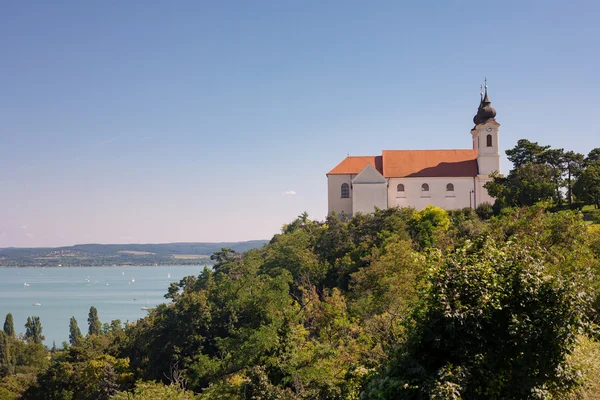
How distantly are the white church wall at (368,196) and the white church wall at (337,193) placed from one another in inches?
65.2

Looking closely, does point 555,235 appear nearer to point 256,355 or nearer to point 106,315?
point 256,355

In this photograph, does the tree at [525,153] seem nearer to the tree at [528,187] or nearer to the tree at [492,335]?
the tree at [528,187]

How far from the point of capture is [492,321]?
8.29 meters

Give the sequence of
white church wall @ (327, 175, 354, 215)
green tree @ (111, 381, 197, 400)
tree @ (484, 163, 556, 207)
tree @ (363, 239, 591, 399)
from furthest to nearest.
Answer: white church wall @ (327, 175, 354, 215)
tree @ (484, 163, 556, 207)
green tree @ (111, 381, 197, 400)
tree @ (363, 239, 591, 399)

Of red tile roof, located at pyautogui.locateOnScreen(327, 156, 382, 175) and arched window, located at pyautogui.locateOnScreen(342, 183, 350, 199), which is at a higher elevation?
red tile roof, located at pyautogui.locateOnScreen(327, 156, 382, 175)

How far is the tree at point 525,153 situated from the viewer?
41.9 meters

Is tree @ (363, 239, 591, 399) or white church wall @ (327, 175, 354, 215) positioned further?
white church wall @ (327, 175, 354, 215)

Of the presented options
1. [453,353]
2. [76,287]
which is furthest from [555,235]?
[76,287]

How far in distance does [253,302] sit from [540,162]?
998 inches

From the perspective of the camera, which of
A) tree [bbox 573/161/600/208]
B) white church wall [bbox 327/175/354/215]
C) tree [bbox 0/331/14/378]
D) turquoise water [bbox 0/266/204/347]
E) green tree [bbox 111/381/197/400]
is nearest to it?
green tree [bbox 111/381/197/400]

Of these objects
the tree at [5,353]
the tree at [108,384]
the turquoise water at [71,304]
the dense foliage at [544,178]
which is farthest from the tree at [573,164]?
the turquoise water at [71,304]

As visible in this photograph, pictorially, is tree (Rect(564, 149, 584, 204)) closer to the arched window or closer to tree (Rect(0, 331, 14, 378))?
the arched window

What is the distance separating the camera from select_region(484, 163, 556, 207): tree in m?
37.2

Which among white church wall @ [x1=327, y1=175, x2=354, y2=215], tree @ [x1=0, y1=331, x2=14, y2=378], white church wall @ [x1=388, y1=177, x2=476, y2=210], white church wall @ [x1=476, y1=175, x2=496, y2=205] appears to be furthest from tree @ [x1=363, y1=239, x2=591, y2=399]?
tree @ [x1=0, y1=331, x2=14, y2=378]
